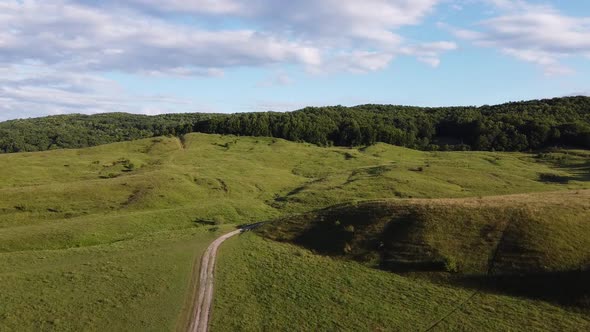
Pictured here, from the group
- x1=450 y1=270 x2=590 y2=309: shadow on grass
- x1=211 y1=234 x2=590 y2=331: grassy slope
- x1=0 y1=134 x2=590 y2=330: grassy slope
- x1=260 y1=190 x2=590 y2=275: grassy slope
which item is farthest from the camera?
x1=260 y1=190 x2=590 y2=275: grassy slope

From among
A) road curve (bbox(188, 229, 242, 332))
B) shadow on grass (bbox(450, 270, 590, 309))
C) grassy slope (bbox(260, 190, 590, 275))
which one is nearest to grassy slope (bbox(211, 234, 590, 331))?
road curve (bbox(188, 229, 242, 332))

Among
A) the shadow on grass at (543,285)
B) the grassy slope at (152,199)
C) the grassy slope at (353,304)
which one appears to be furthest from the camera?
the grassy slope at (152,199)

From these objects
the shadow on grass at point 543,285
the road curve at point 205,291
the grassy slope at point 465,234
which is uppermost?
the grassy slope at point 465,234

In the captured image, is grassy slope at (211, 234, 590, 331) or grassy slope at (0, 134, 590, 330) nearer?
grassy slope at (211, 234, 590, 331)

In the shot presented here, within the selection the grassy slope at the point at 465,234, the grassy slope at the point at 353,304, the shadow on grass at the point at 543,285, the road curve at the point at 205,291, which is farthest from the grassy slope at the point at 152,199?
the shadow on grass at the point at 543,285

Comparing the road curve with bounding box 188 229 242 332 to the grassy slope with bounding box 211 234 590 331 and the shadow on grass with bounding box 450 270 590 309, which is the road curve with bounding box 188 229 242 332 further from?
the shadow on grass with bounding box 450 270 590 309

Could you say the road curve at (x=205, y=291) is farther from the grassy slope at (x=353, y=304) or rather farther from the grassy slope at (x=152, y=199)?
the grassy slope at (x=152, y=199)
